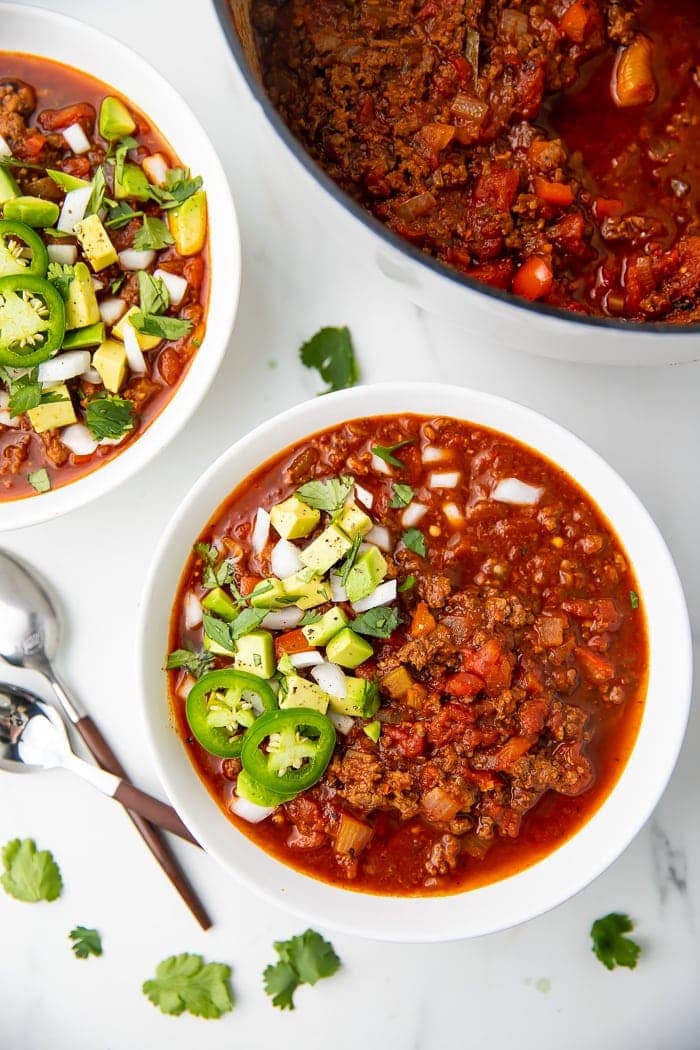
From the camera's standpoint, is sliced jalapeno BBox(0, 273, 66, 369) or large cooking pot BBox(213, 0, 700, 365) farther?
sliced jalapeno BBox(0, 273, 66, 369)

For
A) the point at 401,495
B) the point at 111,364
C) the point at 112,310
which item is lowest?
the point at 401,495

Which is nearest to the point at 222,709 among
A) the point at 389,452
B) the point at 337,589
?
the point at 337,589

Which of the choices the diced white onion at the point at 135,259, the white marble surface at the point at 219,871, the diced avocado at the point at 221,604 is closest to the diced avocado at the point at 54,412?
the white marble surface at the point at 219,871

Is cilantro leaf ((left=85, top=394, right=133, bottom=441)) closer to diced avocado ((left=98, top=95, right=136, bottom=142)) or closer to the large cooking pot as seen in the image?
diced avocado ((left=98, top=95, right=136, bottom=142))

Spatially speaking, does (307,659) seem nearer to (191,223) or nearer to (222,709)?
(222,709)

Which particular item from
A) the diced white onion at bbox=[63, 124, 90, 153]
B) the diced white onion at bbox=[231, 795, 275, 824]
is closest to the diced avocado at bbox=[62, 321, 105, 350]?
the diced white onion at bbox=[63, 124, 90, 153]

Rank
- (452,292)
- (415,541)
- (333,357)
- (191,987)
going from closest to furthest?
1. (452,292)
2. (415,541)
3. (333,357)
4. (191,987)

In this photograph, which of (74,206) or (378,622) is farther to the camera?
(74,206)

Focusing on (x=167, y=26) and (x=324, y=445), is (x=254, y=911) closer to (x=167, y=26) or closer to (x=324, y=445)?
(x=324, y=445)
